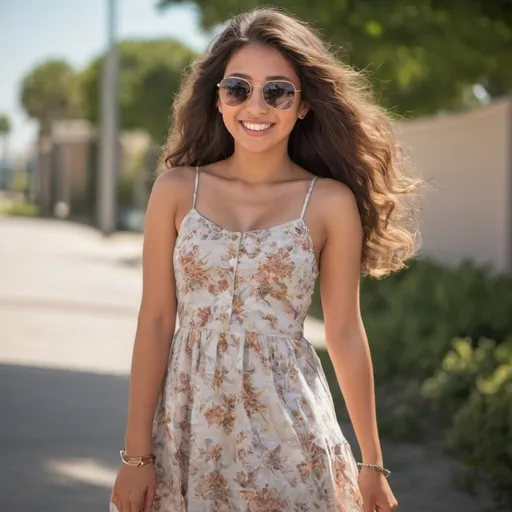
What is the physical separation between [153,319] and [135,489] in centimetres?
42

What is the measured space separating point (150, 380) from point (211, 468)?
27cm

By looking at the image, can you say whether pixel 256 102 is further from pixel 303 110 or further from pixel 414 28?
pixel 414 28

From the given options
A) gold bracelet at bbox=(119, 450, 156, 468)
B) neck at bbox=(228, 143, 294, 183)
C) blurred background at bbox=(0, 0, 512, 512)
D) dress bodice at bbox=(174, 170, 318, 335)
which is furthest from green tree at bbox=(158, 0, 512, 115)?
gold bracelet at bbox=(119, 450, 156, 468)

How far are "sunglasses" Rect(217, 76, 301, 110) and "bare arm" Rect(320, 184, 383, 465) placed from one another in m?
0.27

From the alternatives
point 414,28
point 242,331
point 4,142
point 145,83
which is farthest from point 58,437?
point 4,142

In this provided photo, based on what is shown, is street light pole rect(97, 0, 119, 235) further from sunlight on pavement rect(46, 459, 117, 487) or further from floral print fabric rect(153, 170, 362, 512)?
floral print fabric rect(153, 170, 362, 512)

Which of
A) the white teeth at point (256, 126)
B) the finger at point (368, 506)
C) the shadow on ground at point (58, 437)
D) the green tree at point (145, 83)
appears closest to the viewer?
the finger at point (368, 506)

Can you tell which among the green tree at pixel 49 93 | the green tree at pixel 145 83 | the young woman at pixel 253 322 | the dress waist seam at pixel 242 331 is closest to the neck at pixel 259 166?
the young woman at pixel 253 322

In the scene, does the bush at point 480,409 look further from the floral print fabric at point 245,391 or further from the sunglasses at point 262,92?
the sunglasses at point 262,92

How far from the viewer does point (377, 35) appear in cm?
892

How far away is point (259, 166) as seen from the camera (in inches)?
127

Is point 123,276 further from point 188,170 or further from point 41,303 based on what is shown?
point 188,170

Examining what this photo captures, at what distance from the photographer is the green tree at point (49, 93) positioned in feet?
258

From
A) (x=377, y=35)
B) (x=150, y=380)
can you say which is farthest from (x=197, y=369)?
(x=377, y=35)
